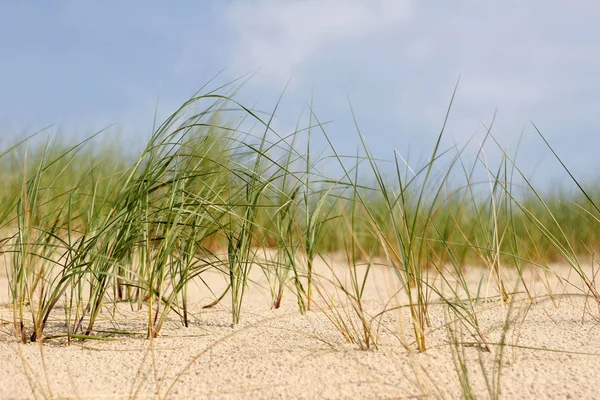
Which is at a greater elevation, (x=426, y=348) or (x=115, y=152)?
(x=115, y=152)

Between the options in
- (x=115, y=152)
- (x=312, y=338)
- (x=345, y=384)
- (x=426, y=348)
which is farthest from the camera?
(x=115, y=152)

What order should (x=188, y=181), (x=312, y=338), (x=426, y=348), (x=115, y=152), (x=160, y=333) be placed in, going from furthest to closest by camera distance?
1. (x=115, y=152)
2. (x=188, y=181)
3. (x=160, y=333)
4. (x=312, y=338)
5. (x=426, y=348)

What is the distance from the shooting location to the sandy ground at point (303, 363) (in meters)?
1.34

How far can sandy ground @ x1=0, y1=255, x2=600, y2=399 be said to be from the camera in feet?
4.39

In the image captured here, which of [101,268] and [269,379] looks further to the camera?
[101,268]

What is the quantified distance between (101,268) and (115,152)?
3805 millimetres

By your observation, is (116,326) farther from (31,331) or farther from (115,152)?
(115,152)

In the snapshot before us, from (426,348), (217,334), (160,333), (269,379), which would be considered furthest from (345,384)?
(160,333)

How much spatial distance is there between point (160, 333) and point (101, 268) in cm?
27

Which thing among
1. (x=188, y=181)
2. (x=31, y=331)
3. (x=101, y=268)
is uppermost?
(x=188, y=181)

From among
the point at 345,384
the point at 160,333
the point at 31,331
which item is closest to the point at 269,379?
the point at 345,384

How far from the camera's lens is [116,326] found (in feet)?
6.31

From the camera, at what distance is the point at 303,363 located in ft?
4.83

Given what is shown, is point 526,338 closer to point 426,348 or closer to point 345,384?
point 426,348
